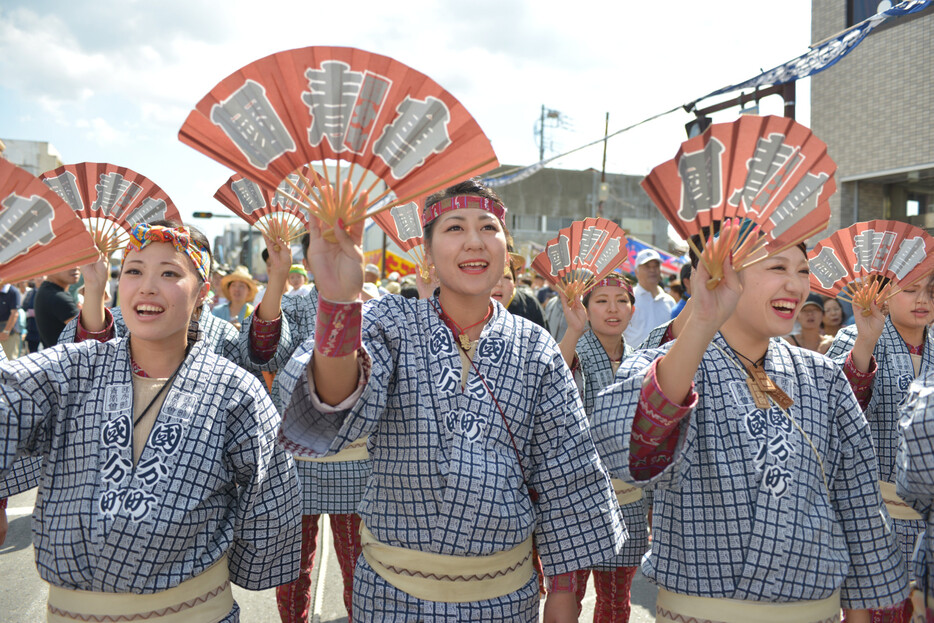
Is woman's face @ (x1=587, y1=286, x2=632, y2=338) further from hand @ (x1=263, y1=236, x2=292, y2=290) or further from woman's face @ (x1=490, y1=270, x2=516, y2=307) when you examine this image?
hand @ (x1=263, y1=236, x2=292, y2=290)

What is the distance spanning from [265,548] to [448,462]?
69cm

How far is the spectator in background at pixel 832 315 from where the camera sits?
5.58m

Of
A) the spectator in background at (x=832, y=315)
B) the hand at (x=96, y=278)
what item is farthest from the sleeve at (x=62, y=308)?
the spectator in background at (x=832, y=315)

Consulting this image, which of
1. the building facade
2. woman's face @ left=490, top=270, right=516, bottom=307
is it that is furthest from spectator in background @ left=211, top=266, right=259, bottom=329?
the building facade

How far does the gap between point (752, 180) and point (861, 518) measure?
0.99 meters

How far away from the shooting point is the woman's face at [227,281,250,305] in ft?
22.1

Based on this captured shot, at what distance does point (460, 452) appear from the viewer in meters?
1.72

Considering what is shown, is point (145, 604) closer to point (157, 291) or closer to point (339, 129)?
point (157, 291)

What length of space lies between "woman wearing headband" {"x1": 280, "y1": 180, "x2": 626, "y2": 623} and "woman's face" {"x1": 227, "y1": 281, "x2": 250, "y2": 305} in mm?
5227

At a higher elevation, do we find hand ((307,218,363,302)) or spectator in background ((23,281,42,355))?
hand ((307,218,363,302))

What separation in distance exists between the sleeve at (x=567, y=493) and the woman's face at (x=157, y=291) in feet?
3.61

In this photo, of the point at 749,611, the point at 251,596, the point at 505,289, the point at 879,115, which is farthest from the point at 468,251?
the point at 879,115

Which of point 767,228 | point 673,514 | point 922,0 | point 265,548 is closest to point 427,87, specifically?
point 767,228

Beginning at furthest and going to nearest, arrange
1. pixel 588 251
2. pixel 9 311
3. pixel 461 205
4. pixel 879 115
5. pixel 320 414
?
pixel 879 115 → pixel 9 311 → pixel 588 251 → pixel 461 205 → pixel 320 414
